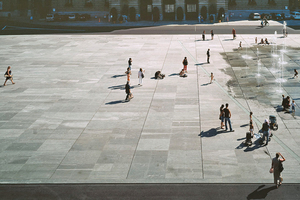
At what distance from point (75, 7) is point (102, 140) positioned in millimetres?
69462

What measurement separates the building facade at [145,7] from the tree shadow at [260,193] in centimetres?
6110

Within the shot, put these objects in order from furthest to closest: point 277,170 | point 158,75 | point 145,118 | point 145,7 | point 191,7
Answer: point 145,7 < point 191,7 < point 158,75 < point 145,118 < point 277,170

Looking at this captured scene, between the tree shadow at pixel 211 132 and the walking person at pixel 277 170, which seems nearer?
the walking person at pixel 277 170

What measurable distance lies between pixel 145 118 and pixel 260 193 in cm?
954

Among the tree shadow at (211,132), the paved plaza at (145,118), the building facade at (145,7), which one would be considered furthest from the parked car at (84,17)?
the tree shadow at (211,132)

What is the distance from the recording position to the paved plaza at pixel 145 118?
16.1 meters

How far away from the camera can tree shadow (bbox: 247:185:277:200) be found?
14.0 m

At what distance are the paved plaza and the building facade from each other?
3519 centimetres

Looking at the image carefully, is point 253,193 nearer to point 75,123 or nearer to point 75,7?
point 75,123

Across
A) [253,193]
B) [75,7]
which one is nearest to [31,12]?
[75,7]

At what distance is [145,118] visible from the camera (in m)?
22.0

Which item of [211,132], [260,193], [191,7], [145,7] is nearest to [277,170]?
[260,193]

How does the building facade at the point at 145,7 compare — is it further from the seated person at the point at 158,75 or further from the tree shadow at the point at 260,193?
the tree shadow at the point at 260,193

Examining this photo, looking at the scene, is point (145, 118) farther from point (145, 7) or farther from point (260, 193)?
point (145, 7)
